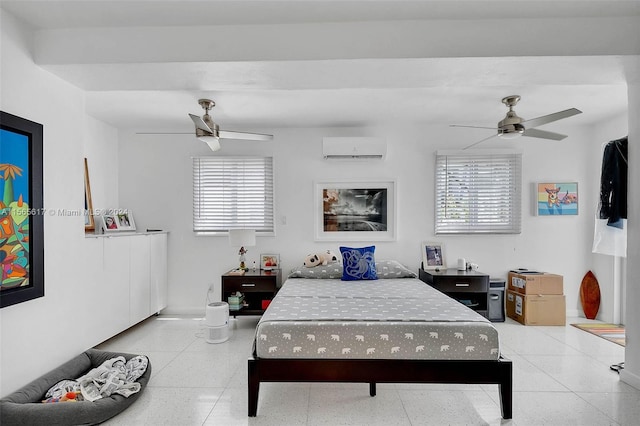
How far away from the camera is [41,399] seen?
216cm

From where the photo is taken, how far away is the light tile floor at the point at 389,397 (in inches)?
84.4

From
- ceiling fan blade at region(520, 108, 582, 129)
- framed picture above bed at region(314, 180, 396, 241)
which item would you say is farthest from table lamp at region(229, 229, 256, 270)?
ceiling fan blade at region(520, 108, 582, 129)

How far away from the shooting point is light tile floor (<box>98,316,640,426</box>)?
214cm

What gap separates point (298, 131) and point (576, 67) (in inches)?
118

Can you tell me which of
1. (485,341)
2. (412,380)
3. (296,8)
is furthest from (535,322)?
(296,8)

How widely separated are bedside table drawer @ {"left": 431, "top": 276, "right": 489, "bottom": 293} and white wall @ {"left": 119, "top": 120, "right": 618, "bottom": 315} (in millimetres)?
517

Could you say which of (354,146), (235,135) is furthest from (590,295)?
(235,135)

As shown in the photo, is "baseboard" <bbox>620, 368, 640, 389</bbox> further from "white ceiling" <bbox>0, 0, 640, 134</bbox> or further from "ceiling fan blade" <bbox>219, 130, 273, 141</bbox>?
"ceiling fan blade" <bbox>219, 130, 273, 141</bbox>

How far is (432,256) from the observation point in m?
4.36

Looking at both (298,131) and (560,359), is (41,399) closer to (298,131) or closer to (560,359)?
(298,131)

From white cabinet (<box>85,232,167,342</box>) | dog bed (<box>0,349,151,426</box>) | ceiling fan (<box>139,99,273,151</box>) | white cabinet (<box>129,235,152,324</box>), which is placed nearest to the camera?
dog bed (<box>0,349,151,426</box>)

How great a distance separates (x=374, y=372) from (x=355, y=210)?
252 centimetres

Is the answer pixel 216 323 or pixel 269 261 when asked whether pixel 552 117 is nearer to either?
pixel 269 261

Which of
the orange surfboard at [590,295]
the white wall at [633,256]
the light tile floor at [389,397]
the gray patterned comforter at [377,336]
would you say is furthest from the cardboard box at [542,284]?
the gray patterned comforter at [377,336]
